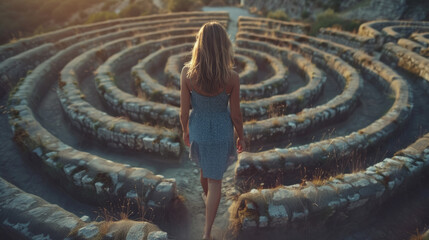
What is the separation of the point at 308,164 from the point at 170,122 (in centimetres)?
439

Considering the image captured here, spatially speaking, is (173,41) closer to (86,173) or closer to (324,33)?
(324,33)

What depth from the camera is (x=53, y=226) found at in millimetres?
3834

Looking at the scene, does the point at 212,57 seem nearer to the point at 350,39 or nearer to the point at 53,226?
the point at 53,226

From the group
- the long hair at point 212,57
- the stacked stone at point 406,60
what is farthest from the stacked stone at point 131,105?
Answer: the stacked stone at point 406,60

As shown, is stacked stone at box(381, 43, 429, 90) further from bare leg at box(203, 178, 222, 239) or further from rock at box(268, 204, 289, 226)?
bare leg at box(203, 178, 222, 239)

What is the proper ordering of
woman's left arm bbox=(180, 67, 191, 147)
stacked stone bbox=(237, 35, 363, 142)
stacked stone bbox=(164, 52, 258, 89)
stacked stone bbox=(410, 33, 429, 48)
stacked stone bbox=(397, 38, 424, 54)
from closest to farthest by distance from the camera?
woman's left arm bbox=(180, 67, 191, 147)
stacked stone bbox=(237, 35, 363, 142)
stacked stone bbox=(164, 52, 258, 89)
stacked stone bbox=(397, 38, 424, 54)
stacked stone bbox=(410, 33, 429, 48)

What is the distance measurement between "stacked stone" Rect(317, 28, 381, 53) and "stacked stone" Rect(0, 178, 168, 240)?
1577cm

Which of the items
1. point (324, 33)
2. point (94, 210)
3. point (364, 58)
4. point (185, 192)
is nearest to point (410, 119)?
point (364, 58)

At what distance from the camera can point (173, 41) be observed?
16.9m

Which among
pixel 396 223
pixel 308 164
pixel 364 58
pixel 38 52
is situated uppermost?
pixel 38 52

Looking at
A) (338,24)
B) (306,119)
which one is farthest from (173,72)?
(338,24)

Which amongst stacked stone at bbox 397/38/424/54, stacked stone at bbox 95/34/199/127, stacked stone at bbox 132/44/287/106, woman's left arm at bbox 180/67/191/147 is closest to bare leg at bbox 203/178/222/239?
woman's left arm at bbox 180/67/191/147

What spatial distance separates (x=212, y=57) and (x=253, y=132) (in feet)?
15.2

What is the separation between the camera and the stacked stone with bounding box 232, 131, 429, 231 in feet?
14.4
